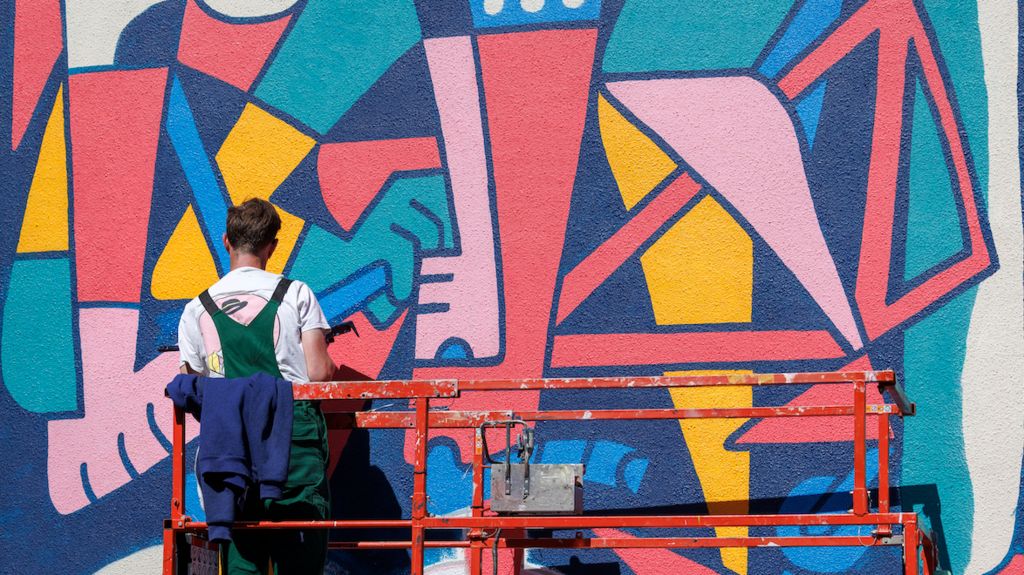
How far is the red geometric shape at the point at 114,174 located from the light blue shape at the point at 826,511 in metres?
3.73

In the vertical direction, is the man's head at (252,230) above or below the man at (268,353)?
above

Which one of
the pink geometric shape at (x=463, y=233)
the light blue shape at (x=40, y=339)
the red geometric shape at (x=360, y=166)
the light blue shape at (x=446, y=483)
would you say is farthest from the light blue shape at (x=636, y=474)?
the light blue shape at (x=40, y=339)

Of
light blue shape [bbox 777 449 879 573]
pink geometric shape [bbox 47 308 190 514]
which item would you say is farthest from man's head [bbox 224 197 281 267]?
light blue shape [bbox 777 449 879 573]

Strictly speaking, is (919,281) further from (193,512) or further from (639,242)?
(193,512)

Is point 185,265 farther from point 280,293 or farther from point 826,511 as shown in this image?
point 826,511

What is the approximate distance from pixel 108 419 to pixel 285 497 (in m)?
2.42

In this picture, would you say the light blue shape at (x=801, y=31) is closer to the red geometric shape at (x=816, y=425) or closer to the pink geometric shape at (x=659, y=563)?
the red geometric shape at (x=816, y=425)

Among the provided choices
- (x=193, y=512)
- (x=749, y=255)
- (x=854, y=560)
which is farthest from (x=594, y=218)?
(x=193, y=512)

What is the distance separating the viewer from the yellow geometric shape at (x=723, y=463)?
7.45 meters

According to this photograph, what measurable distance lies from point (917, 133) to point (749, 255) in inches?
40.7

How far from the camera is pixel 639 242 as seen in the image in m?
7.75

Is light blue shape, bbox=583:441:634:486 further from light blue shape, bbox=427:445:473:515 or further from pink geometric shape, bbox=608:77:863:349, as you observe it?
pink geometric shape, bbox=608:77:863:349

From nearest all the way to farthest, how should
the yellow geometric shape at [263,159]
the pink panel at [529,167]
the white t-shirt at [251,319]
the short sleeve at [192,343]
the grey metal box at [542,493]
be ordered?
1. the grey metal box at [542,493]
2. the white t-shirt at [251,319]
3. the short sleeve at [192,343]
4. the pink panel at [529,167]
5. the yellow geometric shape at [263,159]

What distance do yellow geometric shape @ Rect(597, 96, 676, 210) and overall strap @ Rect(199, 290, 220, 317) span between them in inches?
91.7
